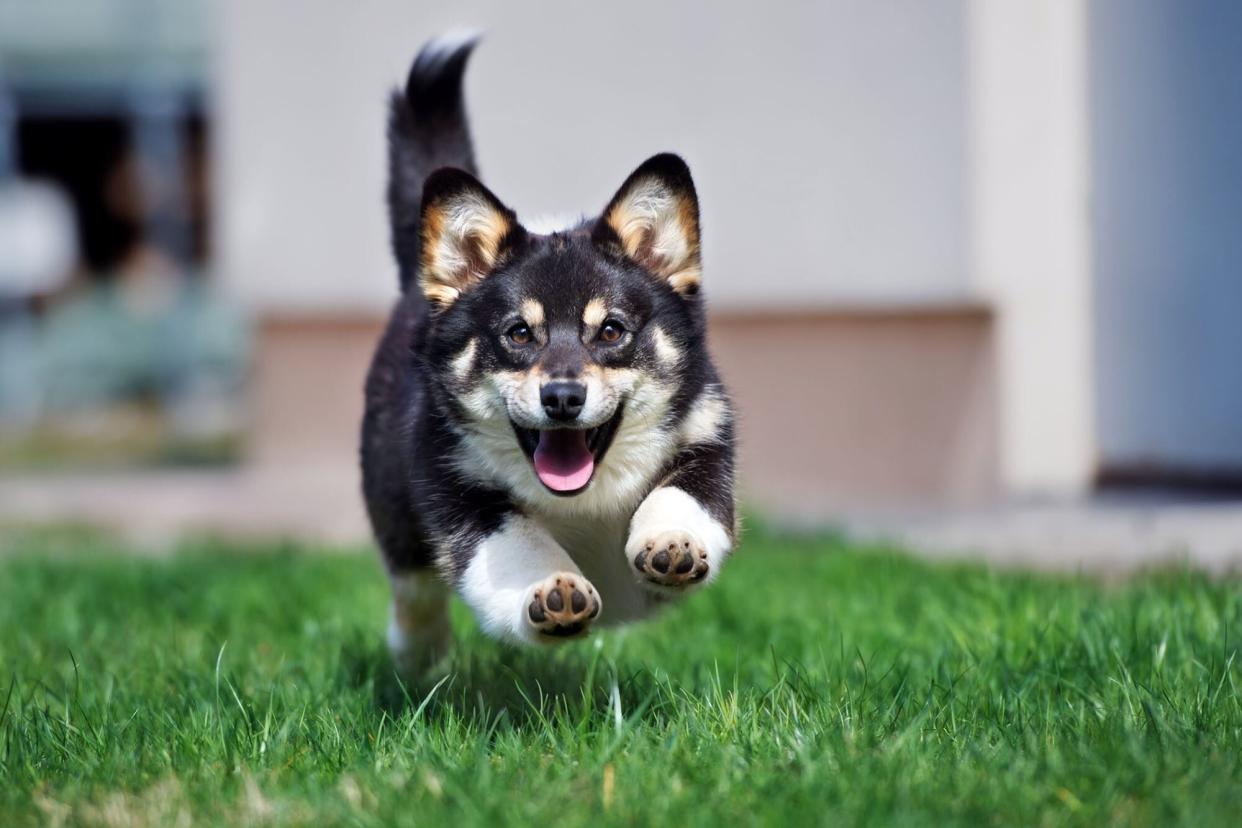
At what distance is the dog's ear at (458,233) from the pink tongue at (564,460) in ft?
1.58

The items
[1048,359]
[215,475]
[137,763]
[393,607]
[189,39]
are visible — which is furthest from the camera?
[189,39]

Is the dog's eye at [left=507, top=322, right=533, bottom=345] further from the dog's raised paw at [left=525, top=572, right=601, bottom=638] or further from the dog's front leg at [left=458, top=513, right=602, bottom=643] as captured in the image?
the dog's raised paw at [left=525, top=572, right=601, bottom=638]

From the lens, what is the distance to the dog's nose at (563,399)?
304 cm

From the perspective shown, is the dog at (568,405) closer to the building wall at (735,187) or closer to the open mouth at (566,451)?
the open mouth at (566,451)

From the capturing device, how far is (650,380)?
3.29 meters

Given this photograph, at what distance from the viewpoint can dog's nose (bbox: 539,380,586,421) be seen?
120 inches

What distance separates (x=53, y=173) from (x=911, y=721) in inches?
473

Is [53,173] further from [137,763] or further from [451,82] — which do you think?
[137,763]

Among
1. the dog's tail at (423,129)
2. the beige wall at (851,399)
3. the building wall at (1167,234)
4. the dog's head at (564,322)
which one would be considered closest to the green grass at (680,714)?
the dog's head at (564,322)

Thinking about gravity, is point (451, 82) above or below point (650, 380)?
above

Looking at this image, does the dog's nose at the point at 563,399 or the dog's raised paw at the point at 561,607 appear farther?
the dog's nose at the point at 563,399

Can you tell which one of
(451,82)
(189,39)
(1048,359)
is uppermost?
(189,39)

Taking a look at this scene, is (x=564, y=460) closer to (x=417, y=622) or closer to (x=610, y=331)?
(x=610, y=331)

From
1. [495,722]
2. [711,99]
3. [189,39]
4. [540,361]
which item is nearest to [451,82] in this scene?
[540,361]
